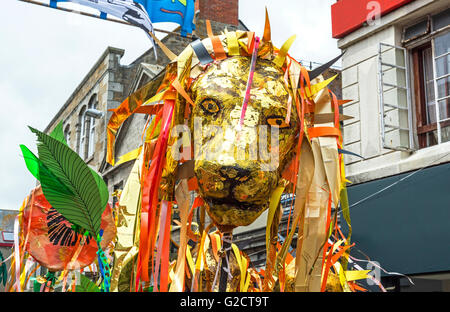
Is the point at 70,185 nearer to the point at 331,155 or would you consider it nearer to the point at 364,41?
the point at 331,155

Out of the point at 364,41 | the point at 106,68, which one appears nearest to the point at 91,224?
the point at 364,41

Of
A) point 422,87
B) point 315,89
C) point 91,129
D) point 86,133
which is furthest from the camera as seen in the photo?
point 86,133

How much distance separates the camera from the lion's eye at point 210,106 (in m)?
2.35

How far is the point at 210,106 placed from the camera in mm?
2371

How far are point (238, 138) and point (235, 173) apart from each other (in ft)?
0.50

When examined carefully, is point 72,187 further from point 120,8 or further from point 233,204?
point 120,8

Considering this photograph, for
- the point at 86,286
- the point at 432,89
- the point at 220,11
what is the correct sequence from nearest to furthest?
the point at 86,286, the point at 432,89, the point at 220,11

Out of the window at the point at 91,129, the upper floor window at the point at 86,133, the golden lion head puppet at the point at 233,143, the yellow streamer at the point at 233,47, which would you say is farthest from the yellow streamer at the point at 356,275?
the upper floor window at the point at 86,133

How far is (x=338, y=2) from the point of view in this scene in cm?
786

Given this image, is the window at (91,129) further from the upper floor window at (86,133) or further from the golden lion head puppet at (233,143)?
the golden lion head puppet at (233,143)

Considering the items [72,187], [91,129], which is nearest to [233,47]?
[72,187]

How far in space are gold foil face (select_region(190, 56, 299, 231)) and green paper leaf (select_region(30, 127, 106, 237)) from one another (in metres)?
0.50

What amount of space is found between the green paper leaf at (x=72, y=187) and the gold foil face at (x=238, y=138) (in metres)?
0.50
